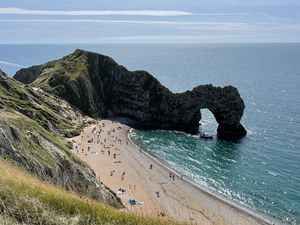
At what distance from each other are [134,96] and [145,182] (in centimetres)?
6091

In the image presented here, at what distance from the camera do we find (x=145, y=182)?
2945 inches

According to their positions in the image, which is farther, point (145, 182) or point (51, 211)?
point (145, 182)

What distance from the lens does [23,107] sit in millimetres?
92625

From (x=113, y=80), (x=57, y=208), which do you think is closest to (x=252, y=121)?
(x=113, y=80)

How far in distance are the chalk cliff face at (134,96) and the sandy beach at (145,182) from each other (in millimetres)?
18880

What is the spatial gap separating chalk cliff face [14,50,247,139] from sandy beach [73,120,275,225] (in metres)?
18.9

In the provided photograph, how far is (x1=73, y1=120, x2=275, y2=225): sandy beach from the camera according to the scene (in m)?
59.3

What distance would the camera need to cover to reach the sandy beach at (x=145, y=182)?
5928cm

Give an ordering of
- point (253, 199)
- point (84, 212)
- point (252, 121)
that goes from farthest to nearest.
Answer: point (252, 121)
point (253, 199)
point (84, 212)

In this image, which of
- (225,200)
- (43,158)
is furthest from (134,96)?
(43,158)

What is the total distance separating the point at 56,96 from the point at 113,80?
22847 mm

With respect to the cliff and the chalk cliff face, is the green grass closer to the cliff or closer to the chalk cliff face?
the cliff

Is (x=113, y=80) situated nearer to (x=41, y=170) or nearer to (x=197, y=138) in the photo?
(x=197, y=138)

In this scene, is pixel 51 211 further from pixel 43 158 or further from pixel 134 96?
pixel 134 96
